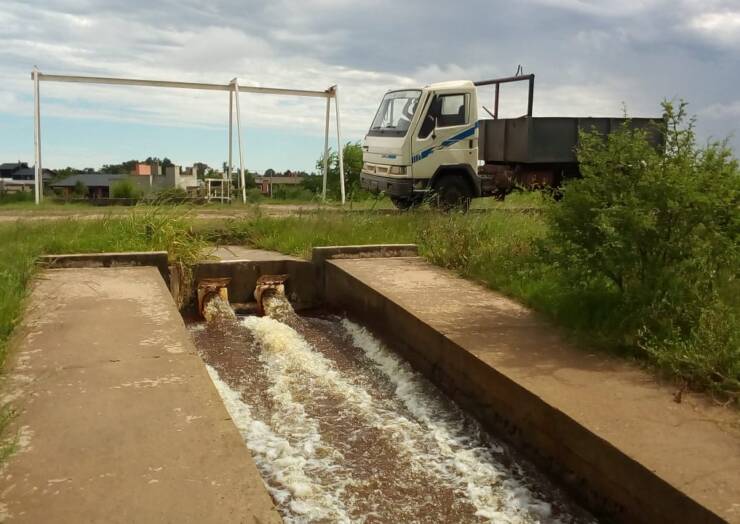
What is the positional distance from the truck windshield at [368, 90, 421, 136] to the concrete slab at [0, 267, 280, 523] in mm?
7850

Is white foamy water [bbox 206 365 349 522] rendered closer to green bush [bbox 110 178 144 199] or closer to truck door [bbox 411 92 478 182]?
truck door [bbox 411 92 478 182]

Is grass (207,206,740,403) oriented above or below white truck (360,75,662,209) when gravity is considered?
below

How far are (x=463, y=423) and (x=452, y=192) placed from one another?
326 inches

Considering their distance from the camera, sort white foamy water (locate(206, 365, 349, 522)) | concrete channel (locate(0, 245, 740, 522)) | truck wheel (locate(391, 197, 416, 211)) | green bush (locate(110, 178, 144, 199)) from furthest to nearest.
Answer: green bush (locate(110, 178, 144, 199)) < truck wheel (locate(391, 197, 416, 211)) < white foamy water (locate(206, 365, 349, 522)) < concrete channel (locate(0, 245, 740, 522))

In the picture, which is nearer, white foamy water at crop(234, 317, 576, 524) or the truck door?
white foamy water at crop(234, 317, 576, 524)

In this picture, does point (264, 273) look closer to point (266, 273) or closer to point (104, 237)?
point (266, 273)

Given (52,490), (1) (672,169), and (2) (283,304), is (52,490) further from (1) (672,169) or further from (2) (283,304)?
(2) (283,304)

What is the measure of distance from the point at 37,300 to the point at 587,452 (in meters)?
4.83

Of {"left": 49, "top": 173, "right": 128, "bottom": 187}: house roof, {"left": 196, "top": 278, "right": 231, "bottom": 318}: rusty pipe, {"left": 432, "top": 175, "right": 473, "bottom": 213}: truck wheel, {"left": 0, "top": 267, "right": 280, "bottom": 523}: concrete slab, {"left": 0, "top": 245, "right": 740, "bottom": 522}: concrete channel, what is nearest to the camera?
{"left": 0, "top": 267, "right": 280, "bottom": 523}: concrete slab

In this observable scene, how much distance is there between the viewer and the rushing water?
3.64 metres

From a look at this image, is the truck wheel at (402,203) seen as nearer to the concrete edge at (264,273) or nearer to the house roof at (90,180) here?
the concrete edge at (264,273)

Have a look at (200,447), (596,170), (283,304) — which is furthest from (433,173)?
(200,447)

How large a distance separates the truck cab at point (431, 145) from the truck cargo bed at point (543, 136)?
144 centimetres

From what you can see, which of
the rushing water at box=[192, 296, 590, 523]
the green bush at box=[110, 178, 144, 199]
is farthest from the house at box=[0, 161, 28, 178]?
the rushing water at box=[192, 296, 590, 523]
